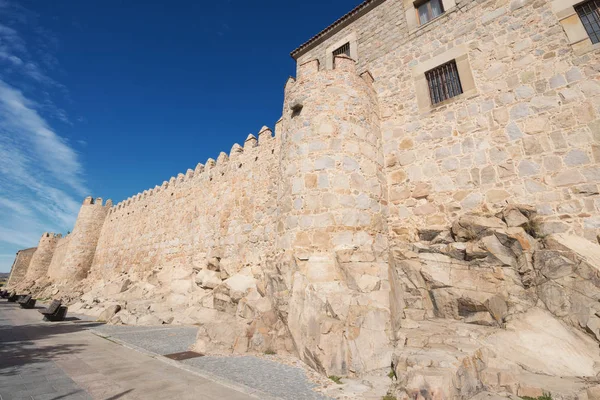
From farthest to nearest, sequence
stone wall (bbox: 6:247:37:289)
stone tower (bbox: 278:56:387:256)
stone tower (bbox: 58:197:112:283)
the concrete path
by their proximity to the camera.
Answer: stone wall (bbox: 6:247:37:289) < stone tower (bbox: 58:197:112:283) < stone tower (bbox: 278:56:387:256) < the concrete path

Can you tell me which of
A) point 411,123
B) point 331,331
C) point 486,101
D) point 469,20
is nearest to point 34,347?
point 331,331

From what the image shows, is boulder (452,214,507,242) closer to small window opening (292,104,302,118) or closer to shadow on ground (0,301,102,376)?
small window opening (292,104,302,118)

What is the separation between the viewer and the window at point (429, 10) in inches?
328

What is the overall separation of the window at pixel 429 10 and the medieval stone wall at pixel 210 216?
6229 millimetres

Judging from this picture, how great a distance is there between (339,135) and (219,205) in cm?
715

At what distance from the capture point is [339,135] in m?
6.93

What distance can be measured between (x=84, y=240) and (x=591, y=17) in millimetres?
31901

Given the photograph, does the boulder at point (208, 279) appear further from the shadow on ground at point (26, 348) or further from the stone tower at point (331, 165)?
the stone tower at point (331, 165)

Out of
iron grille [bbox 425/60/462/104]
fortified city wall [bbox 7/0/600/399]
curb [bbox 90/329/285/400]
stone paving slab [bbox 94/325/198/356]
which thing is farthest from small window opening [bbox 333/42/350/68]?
curb [bbox 90/329/285/400]

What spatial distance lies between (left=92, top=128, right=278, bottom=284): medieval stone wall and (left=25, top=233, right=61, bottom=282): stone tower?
18792 millimetres

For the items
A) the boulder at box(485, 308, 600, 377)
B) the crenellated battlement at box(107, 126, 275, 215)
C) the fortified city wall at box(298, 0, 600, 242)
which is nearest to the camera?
the boulder at box(485, 308, 600, 377)

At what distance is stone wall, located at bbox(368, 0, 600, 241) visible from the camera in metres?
5.48

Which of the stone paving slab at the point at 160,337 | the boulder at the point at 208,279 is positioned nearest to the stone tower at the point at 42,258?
the boulder at the point at 208,279

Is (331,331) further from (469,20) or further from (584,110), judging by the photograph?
(469,20)
